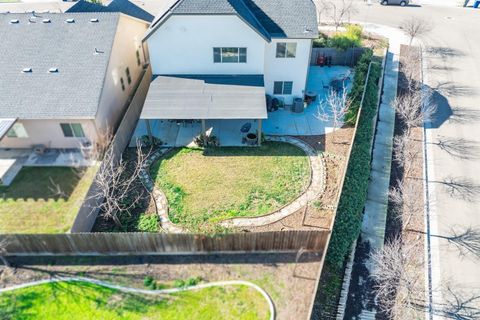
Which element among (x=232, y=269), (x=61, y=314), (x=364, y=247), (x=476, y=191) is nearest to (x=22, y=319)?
(x=61, y=314)

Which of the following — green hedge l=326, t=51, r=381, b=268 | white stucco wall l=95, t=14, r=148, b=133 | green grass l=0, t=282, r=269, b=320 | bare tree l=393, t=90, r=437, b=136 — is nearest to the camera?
green grass l=0, t=282, r=269, b=320

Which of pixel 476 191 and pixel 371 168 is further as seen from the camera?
pixel 371 168

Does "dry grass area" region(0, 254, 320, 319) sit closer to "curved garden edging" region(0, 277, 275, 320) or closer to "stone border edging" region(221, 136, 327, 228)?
"curved garden edging" region(0, 277, 275, 320)

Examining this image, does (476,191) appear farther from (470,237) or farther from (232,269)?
(232,269)

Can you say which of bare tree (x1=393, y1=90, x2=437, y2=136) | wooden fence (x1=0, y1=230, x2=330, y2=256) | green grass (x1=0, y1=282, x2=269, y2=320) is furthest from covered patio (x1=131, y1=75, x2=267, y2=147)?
green grass (x1=0, y1=282, x2=269, y2=320)

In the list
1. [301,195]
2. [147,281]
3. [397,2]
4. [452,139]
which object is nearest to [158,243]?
[147,281]

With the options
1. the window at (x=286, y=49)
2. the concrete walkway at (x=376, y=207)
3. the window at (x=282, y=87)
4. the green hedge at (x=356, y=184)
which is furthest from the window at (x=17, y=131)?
the concrete walkway at (x=376, y=207)
